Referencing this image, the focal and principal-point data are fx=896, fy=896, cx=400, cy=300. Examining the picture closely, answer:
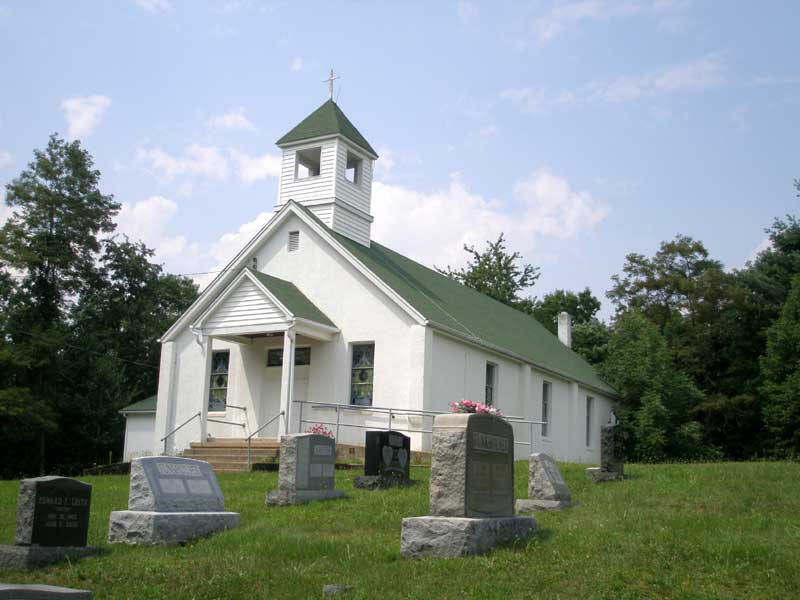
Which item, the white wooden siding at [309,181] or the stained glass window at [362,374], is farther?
the white wooden siding at [309,181]

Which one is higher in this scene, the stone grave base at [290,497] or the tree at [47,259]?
the tree at [47,259]

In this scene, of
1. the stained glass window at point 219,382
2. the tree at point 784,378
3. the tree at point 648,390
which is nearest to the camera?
the stained glass window at point 219,382

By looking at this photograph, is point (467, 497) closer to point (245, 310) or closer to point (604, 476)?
point (604, 476)

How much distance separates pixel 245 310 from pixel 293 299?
4.28ft

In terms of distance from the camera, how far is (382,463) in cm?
1638

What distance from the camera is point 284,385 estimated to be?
891 inches

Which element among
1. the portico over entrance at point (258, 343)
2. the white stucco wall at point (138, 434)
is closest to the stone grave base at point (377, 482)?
the portico over entrance at point (258, 343)

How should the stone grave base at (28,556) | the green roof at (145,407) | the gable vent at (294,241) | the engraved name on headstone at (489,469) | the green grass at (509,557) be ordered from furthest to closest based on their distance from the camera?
the green roof at (145,407), the gable vent at (294,241), the engraved name on headstone at (489,469), the stone grave base at (28,556), the green grass at (509,557)

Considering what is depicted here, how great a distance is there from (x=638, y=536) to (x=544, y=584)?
2476 millimetres

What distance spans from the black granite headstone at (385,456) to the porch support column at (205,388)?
9309 millimetres

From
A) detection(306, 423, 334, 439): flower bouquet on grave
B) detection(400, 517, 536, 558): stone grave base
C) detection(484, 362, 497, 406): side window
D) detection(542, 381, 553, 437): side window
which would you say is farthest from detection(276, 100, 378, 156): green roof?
detection(400, 517, 536, 558): stone grave base

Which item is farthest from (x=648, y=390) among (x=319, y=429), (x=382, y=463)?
(x=382, y=463)

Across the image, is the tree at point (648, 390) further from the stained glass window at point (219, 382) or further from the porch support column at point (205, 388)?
the porch support column at point (205, 388)

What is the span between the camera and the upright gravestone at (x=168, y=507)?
1109 cm
